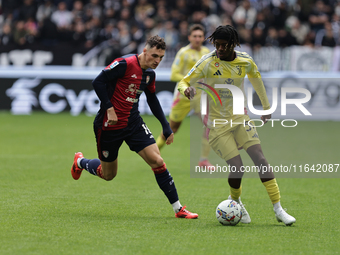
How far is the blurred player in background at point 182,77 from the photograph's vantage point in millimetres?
9422

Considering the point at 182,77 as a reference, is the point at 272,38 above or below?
below

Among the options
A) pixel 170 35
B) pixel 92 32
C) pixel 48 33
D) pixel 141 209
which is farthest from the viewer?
pixel 48 33

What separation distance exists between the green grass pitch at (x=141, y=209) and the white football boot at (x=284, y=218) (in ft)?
0.19

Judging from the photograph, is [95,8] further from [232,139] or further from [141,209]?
[232,139]

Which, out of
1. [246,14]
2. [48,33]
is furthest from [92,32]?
[246,14]

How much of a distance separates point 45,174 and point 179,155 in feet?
10.8

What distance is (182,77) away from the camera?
9.38 m

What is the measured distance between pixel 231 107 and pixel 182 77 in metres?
3.55

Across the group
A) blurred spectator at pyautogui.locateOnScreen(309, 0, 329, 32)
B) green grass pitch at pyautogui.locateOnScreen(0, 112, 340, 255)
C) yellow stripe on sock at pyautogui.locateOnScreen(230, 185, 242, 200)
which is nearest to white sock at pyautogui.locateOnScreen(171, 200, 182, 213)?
green grass pitch at pyautogui.locateOnScreen(0, 112, 340, 255)

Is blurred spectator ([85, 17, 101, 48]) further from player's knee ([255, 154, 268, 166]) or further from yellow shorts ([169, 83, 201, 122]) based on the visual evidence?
player's knee ([255, 154, 268, 166])

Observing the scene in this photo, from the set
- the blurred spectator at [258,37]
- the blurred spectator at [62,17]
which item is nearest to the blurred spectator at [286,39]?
the blurred spectator at [258,37]

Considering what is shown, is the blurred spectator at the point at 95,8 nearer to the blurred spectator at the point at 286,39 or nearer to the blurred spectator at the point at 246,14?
the blurred spectator at the point at 246,14

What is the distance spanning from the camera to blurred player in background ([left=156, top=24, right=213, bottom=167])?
942 cm

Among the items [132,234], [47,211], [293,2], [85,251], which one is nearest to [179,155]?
[47,211]
